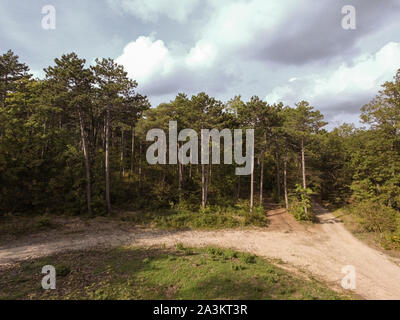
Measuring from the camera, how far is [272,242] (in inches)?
587

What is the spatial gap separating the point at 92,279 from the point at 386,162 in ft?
86.8

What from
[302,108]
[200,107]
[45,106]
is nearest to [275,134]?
[302,108]

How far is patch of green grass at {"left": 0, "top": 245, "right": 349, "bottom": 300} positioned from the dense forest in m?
9.44

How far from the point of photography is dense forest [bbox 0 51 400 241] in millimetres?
17250

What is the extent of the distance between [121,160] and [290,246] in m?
23.3

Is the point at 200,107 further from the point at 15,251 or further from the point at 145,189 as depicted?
the point at 15,251

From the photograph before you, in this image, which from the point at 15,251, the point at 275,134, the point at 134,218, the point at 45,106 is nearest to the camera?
the point at 15,251

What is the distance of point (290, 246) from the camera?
14211mm
